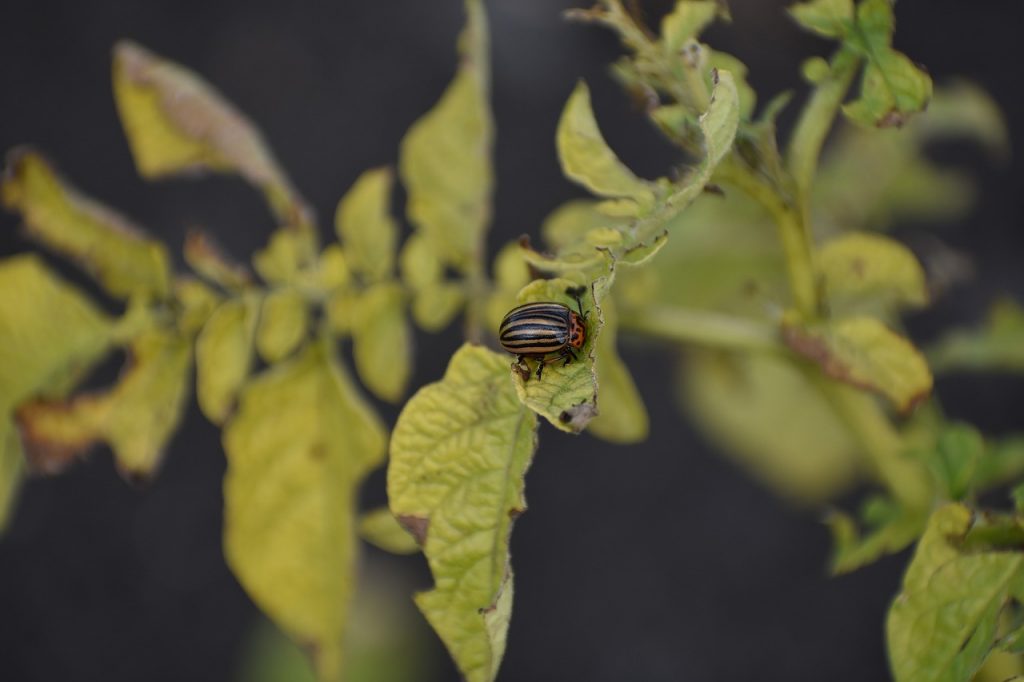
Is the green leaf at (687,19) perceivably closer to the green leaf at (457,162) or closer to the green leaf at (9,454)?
the green leaf at (457,162)

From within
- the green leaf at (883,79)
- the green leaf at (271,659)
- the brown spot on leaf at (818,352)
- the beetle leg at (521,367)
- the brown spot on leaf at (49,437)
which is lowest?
the green leaf at (271,659)

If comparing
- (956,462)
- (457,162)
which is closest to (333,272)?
(457,162)

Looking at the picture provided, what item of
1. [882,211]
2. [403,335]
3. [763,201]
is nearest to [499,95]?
[882,211]

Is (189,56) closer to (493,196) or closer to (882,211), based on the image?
(493,196)

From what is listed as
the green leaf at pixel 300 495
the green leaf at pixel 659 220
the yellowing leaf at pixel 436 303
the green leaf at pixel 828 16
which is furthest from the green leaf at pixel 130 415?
the green leaf at pixel 828 16

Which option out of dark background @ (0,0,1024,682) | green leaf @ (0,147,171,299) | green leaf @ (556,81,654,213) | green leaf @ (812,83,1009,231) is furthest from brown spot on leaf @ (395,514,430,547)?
dark background @ (0,0,1024,682)

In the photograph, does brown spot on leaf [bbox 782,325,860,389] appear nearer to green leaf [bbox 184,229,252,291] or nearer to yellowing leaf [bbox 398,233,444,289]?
yellowing leaf [bbox 398,233,444,289]
